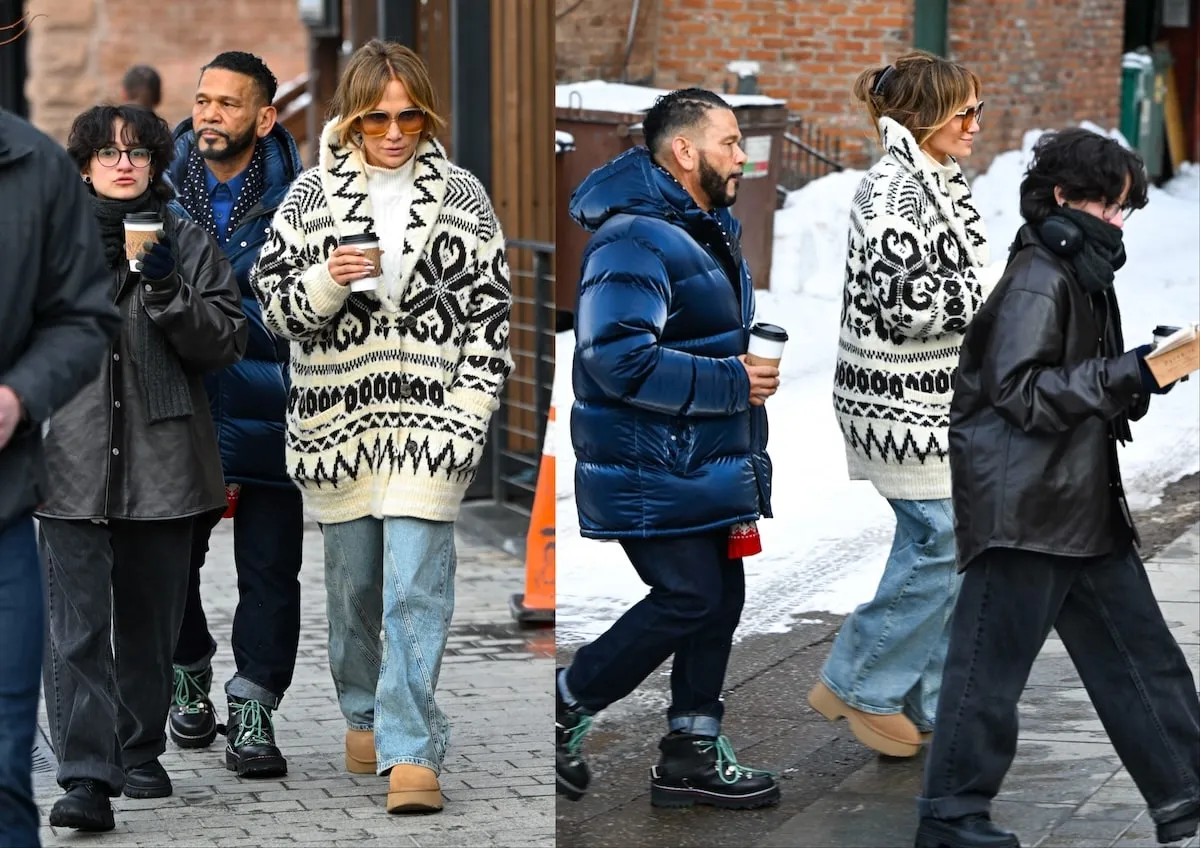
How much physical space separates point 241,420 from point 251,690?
27.8 inches

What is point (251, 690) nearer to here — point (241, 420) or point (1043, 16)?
point (241, 420)

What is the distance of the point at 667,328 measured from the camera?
4664mm

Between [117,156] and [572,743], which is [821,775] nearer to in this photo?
[572,743]

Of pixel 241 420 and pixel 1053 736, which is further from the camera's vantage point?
pixel 241 420

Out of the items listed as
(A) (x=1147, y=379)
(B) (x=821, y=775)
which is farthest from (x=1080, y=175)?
(B) (x=821, y=775)

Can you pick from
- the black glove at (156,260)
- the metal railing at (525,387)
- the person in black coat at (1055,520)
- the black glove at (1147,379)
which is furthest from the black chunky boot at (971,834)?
the metal railing at (525,387)

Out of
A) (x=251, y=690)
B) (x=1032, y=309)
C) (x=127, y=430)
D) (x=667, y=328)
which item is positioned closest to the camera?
(x=1032, y=309)

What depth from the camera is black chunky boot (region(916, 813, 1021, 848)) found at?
179 inches

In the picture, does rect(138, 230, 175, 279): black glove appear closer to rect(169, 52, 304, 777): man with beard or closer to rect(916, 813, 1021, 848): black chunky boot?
rect(169, 52, 304, 777): man with beard

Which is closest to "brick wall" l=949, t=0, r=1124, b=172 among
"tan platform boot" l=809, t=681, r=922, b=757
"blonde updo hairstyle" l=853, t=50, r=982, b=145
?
"blonde updo hairstyle" l=853, t=50, r=982, b=145

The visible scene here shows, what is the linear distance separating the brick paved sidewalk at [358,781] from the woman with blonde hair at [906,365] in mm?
899

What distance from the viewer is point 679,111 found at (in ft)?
14.9

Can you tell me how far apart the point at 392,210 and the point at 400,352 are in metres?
0.34

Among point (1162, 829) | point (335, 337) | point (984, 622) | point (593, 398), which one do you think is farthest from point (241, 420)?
point (1162, 829)
